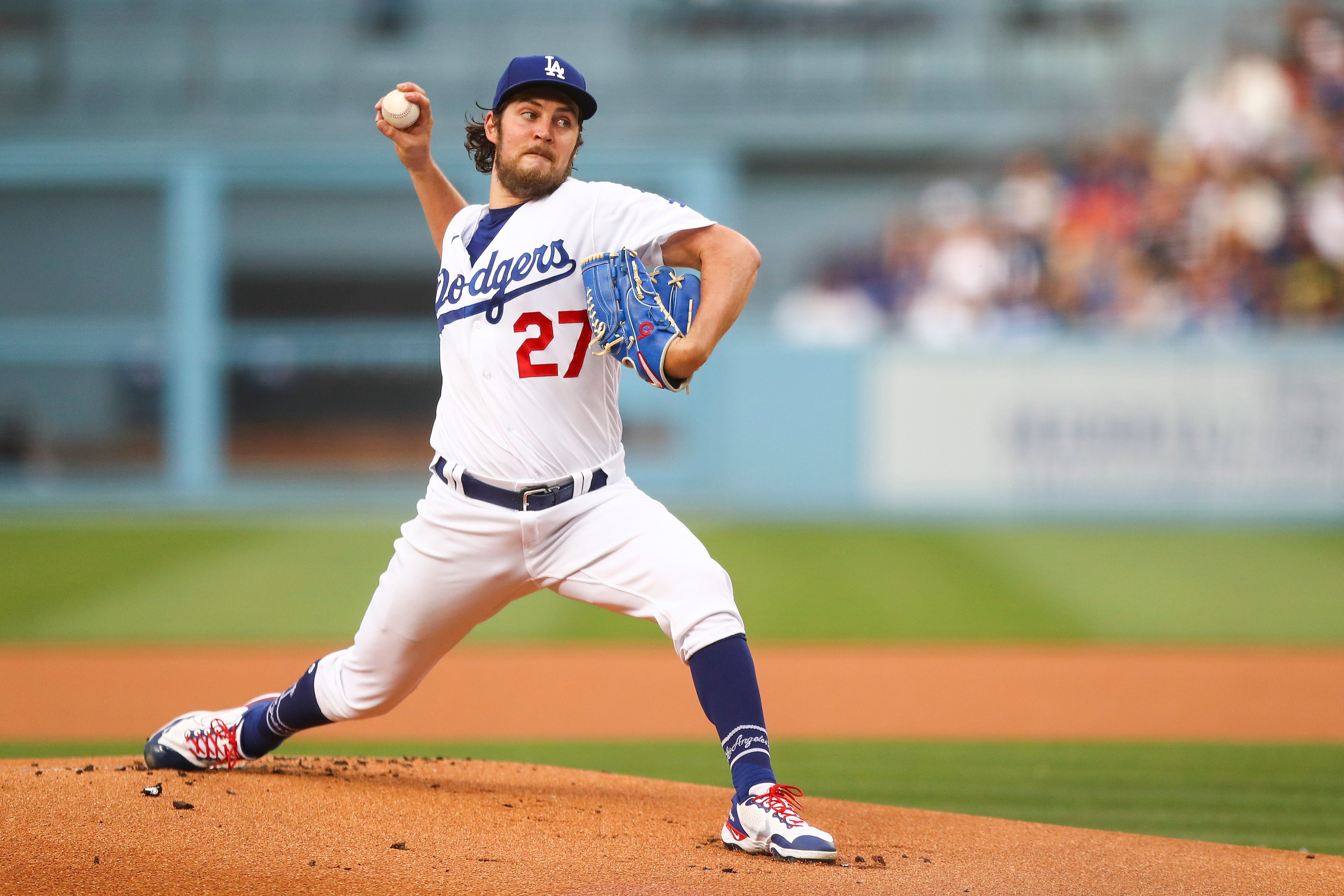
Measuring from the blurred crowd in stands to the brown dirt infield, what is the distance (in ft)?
21.0

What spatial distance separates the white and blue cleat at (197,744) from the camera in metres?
3.52

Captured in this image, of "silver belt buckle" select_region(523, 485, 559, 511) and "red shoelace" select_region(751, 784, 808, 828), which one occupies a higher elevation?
"silver belt buckle" select_region(523, 485, 559, 511)

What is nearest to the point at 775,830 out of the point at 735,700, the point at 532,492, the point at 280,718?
the point at 735,700

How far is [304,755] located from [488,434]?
1485mm

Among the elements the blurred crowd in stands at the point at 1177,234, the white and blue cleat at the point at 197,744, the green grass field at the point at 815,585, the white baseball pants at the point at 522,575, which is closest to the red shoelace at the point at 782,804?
the white baseball pants at the point at 522,575

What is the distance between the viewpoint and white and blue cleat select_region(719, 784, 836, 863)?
295 cm

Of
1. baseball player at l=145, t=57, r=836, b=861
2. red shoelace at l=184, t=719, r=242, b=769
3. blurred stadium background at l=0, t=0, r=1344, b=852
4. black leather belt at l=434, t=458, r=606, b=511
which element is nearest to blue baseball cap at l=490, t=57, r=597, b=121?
baseball player at l=145, t=57, r=836, b=861

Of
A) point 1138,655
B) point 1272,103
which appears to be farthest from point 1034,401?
point 1138,655

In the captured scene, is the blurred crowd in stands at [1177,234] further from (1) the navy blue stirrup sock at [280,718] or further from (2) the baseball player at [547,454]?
(1) the navy blue stirrup sock at [280,718]

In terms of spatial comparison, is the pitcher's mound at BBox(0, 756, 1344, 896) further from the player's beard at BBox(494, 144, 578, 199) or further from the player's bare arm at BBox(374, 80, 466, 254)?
the player's beard at BBox(494, 144, 578, 199)

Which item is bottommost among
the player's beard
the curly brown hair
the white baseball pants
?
the white baseball pants

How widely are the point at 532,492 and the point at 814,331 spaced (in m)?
10.7

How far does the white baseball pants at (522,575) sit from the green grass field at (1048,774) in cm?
116

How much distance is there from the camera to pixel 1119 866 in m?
3.10
